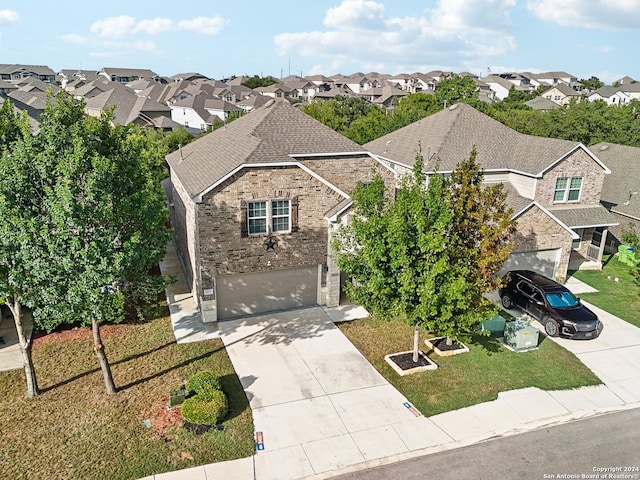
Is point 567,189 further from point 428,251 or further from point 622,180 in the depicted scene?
point 428,251

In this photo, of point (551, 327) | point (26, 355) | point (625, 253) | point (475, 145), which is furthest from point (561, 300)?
point (26, 355)

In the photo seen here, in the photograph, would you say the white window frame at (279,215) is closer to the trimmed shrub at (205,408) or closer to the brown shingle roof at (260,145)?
the brown shingle roof at (260,145)

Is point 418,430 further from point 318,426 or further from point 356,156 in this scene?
point 356,156

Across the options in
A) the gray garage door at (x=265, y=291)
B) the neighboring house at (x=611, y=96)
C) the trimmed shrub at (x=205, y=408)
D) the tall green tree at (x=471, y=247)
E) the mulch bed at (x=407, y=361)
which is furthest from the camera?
the neighboring house at (x=611, y=96)

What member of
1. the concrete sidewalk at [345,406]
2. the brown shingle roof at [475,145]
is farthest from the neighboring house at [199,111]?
the concrete sidewalk at [345,406]

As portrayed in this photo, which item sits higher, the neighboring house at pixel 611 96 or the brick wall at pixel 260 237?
the neighboring house at pixel 611 96

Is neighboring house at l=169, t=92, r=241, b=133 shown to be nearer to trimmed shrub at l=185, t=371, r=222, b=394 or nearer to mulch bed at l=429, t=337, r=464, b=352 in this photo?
mulch bed at l=429, t=337, r=464, b=352

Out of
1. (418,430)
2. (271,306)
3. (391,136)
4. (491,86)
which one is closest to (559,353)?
(418,430)
